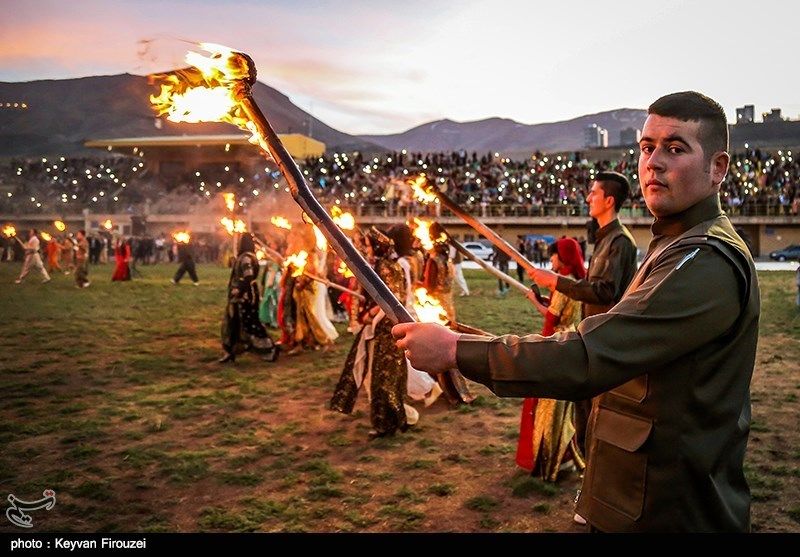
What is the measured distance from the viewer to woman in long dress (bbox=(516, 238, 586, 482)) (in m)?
5.30

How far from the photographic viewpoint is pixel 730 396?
1825 mm

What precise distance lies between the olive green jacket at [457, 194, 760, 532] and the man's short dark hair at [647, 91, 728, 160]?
177mm

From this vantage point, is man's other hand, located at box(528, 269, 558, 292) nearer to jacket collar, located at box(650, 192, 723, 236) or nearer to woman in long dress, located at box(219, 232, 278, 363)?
jacket collar, located at box(650, 192, 723, 236)

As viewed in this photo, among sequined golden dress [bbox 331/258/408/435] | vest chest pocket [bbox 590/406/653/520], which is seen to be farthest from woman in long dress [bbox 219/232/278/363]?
vest chest pocket [bbox 590/406/653/520]

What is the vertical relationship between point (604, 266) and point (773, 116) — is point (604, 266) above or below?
below

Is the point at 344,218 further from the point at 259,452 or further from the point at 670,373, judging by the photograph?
the point at 670,373

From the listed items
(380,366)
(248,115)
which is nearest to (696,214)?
(248,115)

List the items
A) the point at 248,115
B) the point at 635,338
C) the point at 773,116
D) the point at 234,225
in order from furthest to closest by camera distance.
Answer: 1. the point at 773,116
2. the point at 234,225
3. the point at 248,115
4. the point at 635,338

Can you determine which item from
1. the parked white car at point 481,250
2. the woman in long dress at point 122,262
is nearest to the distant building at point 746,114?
the parked white car at point 481,250

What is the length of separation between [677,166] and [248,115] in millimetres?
1578

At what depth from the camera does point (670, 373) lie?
1.79 meters

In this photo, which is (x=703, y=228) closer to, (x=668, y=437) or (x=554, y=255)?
(x=668, y=437)

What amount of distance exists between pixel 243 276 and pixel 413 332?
8805mm

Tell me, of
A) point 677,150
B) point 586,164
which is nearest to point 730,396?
point 677,150
